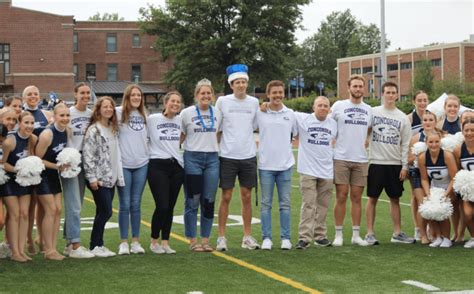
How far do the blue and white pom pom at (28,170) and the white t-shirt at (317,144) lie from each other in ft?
9.76

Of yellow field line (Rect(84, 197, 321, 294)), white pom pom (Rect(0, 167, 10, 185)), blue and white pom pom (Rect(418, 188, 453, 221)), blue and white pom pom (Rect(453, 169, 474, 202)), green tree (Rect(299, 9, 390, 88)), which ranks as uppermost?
green tree (Rect(299, 9, 390, 88))

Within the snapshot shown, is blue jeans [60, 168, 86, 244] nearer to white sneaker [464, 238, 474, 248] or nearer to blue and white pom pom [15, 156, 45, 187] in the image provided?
blue and white pom pom [15, 156, 45, 187]

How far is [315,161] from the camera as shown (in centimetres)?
936

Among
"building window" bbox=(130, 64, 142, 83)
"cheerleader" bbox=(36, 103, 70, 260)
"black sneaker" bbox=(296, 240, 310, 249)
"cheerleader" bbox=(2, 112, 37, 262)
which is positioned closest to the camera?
"cheerleader" bbox=(2, 112, 37, 262)

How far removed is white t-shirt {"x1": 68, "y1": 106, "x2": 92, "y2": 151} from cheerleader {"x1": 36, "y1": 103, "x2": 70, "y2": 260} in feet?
0.43

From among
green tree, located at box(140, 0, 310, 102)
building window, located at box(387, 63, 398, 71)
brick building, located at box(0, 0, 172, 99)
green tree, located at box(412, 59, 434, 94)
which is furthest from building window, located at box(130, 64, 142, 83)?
green tree, located at box(412, 59, 434, 94)

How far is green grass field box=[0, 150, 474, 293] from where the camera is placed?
7090 mm

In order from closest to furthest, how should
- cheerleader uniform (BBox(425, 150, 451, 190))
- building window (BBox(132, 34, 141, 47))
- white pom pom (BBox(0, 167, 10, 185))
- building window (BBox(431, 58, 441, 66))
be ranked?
1. white pom pom (BBox(0, 167, 10, 185))
2. cheerleader uniform (BBox(425, 150, 451, 190))
3. building window (BBox(431, 58, 441, 66))
4. building window (BBox(132, 34, 141, 47))

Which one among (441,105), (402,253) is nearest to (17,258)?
(402,253)

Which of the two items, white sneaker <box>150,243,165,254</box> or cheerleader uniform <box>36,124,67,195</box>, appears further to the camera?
white sneaker <box>150,243,165,254</box>

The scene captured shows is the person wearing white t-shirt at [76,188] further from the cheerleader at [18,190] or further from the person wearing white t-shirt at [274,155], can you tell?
the person wearing white t-shirt at [274,155]

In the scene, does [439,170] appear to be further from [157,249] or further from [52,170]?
[52,170]

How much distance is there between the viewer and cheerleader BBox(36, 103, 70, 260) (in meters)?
8.45

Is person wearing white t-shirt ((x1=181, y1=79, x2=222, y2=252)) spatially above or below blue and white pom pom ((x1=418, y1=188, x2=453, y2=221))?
above
